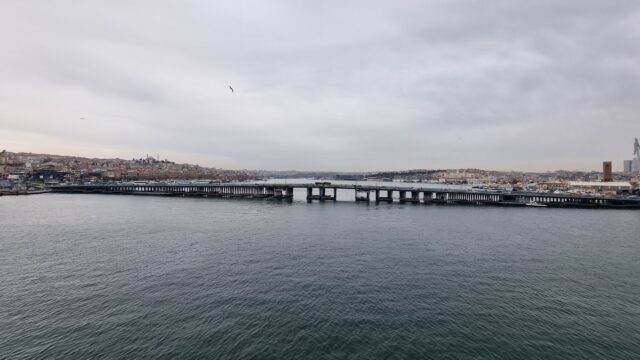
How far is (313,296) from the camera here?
25297mm

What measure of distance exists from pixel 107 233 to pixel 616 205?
145422 millimetres

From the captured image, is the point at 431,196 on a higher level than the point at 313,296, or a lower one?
higher

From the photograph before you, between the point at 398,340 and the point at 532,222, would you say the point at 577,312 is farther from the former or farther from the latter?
the point at 532,222

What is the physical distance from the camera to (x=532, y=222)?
67.1 meters

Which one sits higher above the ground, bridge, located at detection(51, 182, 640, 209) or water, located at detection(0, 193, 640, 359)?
bridge, located at detection(51, 182, 640, 209)

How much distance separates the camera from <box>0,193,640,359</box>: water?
717 inches

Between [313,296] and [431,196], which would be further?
[431,196]

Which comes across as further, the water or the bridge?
the bridge

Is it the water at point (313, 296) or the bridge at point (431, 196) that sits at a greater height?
the bridge at point (431, 196)

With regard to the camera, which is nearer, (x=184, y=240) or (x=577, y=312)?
(x=577, y=312)

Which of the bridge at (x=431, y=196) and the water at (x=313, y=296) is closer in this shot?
the water at (x=313, y=296)

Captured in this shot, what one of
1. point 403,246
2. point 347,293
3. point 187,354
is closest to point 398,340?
point 347,293

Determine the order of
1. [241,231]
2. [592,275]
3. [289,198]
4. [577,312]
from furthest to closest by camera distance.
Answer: [289,198], [241,231], [592,275], [577,312]

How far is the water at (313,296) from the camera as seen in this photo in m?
18.2
